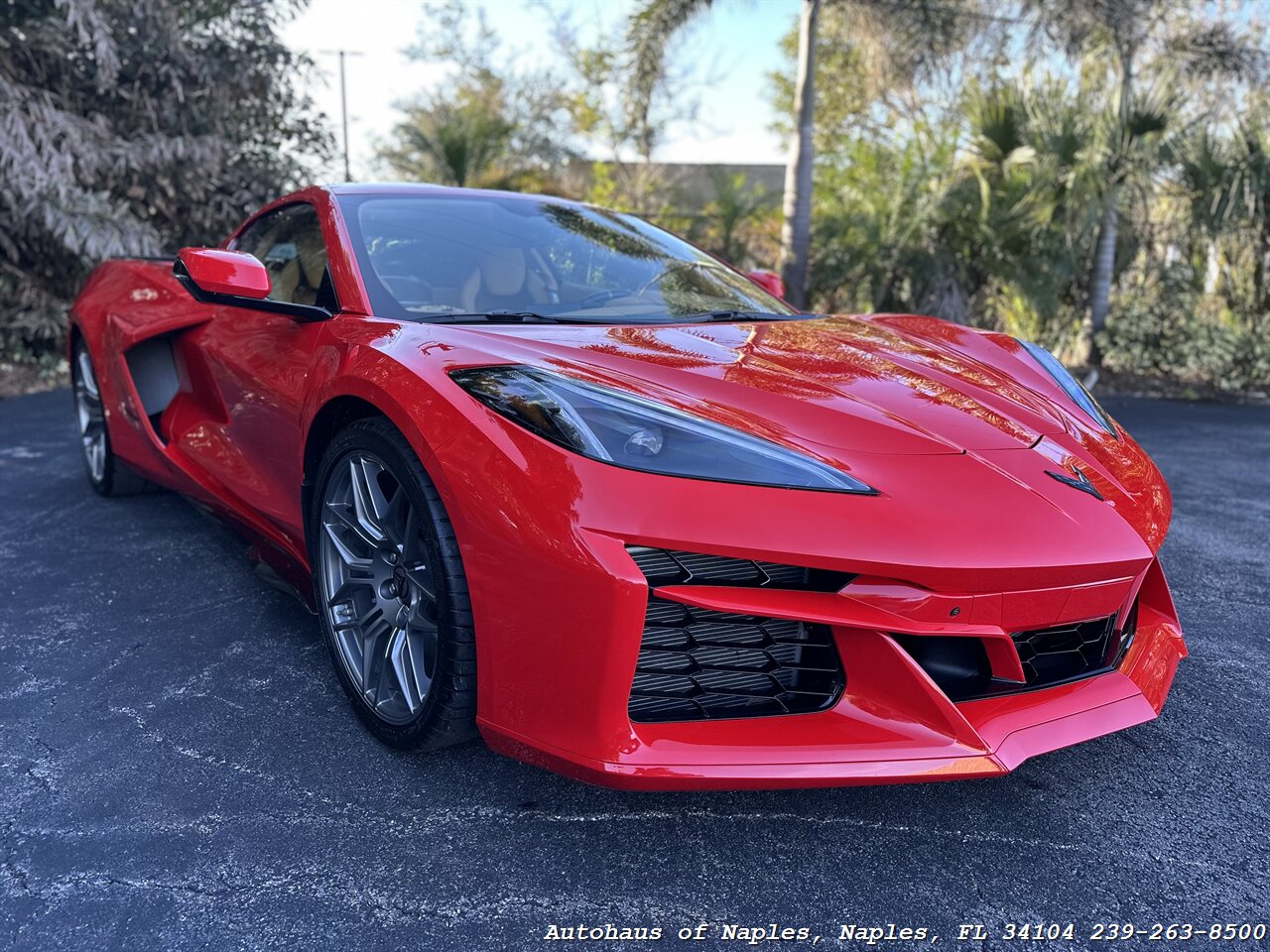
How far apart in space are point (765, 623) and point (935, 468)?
43 cm

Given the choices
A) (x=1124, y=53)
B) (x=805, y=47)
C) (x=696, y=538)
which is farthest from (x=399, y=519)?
(x=1124, y=53)

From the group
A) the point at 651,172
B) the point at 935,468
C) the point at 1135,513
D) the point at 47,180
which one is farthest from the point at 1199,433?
the point at 651,172

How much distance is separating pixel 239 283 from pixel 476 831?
1.49 metres

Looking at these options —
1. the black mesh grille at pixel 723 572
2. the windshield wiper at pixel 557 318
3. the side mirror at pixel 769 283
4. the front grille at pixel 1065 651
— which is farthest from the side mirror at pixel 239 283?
the front grille at pixel 1065 651

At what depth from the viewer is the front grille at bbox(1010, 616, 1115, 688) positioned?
170 cm

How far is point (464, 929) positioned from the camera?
58.5 inches

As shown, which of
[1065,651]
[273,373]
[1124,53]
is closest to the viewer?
[1065,651]

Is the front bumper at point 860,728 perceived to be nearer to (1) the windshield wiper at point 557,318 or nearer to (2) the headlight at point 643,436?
(2) the headlight at point 643,436

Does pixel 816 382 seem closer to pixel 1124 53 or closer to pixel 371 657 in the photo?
pixel 371 657

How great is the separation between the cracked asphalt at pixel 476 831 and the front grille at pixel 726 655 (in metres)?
0.30

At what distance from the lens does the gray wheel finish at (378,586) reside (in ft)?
6.24

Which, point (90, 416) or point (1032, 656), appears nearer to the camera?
point (1032, 656)

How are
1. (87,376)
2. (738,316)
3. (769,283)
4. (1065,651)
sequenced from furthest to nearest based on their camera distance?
(87,376) → (769,283) → (738,316) → (1065,651)

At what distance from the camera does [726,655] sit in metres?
1.60
